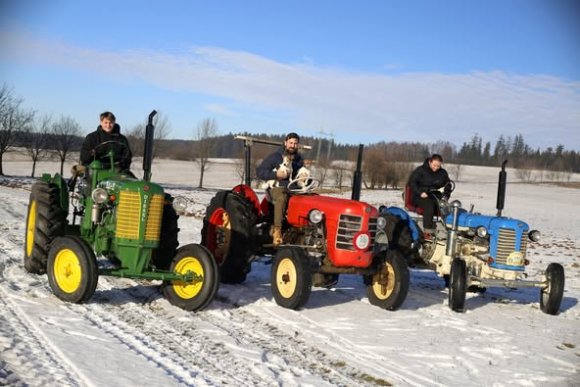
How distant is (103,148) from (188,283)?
7.17 feet

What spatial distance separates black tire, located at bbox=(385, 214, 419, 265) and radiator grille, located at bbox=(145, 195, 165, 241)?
145 inches

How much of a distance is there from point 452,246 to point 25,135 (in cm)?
4483

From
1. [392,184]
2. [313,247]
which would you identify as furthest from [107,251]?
[392,184]

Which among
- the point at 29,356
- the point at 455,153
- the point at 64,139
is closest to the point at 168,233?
the point at 29,356

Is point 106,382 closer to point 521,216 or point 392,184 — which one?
point 521,216

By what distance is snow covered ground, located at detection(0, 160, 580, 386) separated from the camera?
4398 mm

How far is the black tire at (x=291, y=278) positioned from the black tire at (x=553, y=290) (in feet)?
11.1

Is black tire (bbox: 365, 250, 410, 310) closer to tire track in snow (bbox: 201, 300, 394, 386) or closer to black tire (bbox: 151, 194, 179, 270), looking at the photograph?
tire track in snow (bbox: 201, 300, 394, 386)

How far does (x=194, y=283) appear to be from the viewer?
6266 mm

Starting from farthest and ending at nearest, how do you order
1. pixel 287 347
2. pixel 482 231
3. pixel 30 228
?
pixel 482 231 < pixel 30 228 < pixel 287 347

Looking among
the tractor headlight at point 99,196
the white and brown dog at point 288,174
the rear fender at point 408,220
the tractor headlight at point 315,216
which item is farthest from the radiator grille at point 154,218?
the rear fender at point 408,220

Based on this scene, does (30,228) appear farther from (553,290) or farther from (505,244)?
(553,290)

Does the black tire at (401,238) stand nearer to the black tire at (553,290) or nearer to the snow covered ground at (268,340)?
the snow covered ground at (268,340)

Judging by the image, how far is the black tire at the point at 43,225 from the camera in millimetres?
7043
